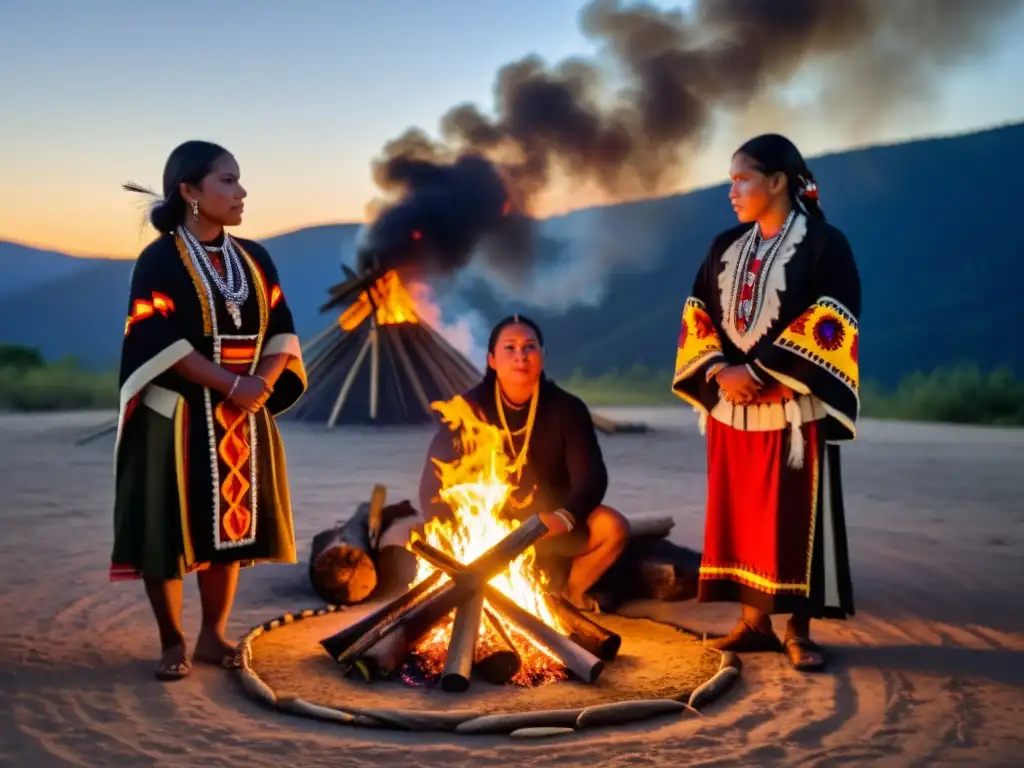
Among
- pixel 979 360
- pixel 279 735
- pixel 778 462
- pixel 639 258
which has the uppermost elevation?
pixel 639 258

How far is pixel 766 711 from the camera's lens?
9.62ft

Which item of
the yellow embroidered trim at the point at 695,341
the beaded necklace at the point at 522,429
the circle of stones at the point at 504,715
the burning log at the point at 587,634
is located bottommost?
the circle of stones at the point at 504,715

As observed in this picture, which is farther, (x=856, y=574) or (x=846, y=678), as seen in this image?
(x=856, y=574)

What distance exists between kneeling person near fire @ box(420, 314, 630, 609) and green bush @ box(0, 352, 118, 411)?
18.1m

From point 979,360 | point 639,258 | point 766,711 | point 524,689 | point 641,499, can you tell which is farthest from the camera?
point 639,258

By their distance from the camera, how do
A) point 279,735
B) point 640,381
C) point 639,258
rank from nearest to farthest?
point 279,735 → point 640,381 → point 639,258

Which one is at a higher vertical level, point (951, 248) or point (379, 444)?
point (951, 248)

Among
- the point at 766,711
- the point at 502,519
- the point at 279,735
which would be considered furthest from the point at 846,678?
the point at 279,735

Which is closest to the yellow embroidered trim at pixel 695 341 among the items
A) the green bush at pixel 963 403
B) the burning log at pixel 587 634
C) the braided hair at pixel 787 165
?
the braided hair at pixel 787 165

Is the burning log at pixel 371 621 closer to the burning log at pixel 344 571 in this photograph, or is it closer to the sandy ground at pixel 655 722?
the sandy ground at pixel 655 722

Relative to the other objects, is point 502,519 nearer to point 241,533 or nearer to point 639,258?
point 241,533

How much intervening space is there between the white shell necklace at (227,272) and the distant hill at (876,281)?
40210 mm

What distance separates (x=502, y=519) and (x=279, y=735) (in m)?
1.32

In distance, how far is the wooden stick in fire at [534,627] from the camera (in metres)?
3.16
